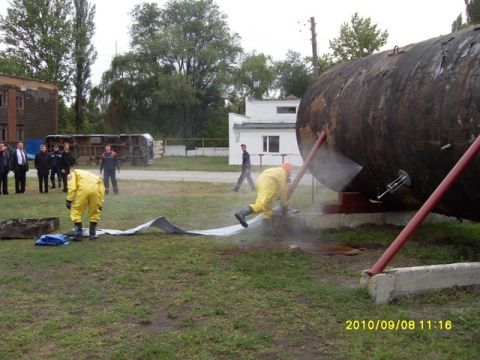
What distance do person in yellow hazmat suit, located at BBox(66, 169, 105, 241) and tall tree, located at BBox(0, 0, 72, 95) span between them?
52100 millimetres

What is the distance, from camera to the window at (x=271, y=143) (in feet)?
114

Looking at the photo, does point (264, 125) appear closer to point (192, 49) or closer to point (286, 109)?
point (286, 109)

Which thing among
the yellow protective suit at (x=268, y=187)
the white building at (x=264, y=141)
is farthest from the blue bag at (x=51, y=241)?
the white building at (x=264, y=141)

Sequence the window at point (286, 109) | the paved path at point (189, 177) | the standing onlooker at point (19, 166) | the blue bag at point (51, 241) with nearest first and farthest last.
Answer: the blue bag at point (51, 241) → the standing onlooker at point (19, 166) → the paved path at point (189, 177) → the window at point (286, 109)

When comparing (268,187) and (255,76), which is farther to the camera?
(255,76)

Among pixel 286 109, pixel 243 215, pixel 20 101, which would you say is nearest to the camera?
pixel 243 215

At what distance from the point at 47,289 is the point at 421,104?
4.43 meters

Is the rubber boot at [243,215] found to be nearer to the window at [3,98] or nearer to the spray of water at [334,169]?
the spray of water at [334,169]

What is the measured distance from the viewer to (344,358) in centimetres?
394

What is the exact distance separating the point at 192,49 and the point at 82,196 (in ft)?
170

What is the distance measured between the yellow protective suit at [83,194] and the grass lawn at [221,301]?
1.56 ft

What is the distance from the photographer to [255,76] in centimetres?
6519
